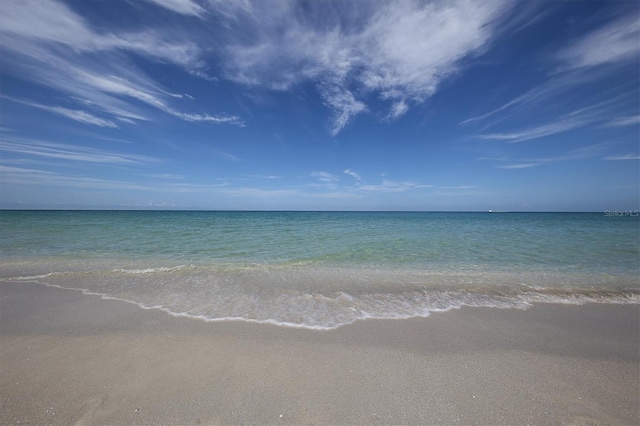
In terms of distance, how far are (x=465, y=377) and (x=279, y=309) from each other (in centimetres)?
389

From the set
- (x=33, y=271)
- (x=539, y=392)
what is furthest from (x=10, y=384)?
(x=33, y=271)

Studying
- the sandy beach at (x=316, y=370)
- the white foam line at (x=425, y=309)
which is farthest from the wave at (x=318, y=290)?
the sandy beach at (x=316, y=370)

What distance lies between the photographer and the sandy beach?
117 inches

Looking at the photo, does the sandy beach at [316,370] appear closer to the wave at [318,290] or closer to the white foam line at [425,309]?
the white foam line at [425,309]

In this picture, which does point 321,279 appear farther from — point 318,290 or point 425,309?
point 425,309

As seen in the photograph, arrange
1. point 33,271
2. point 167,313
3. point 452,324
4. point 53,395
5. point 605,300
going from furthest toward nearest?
point 33,271 → point 605,300 → point 167,313 → point 452,324 → point 53,395

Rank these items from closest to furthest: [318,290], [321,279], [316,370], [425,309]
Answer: [316,370] < [425,309] < [318,290] < [321,279]

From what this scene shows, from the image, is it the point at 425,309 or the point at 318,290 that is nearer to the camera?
the point at 425,309

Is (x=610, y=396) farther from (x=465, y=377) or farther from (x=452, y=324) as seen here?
(x=452, y=324)

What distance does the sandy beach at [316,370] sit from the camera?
2.97 meters

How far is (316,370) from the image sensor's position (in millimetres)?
3713

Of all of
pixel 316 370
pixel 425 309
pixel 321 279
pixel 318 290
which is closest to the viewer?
pixel 316 370

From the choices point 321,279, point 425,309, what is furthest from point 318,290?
point 425,309

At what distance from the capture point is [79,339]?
447cm
